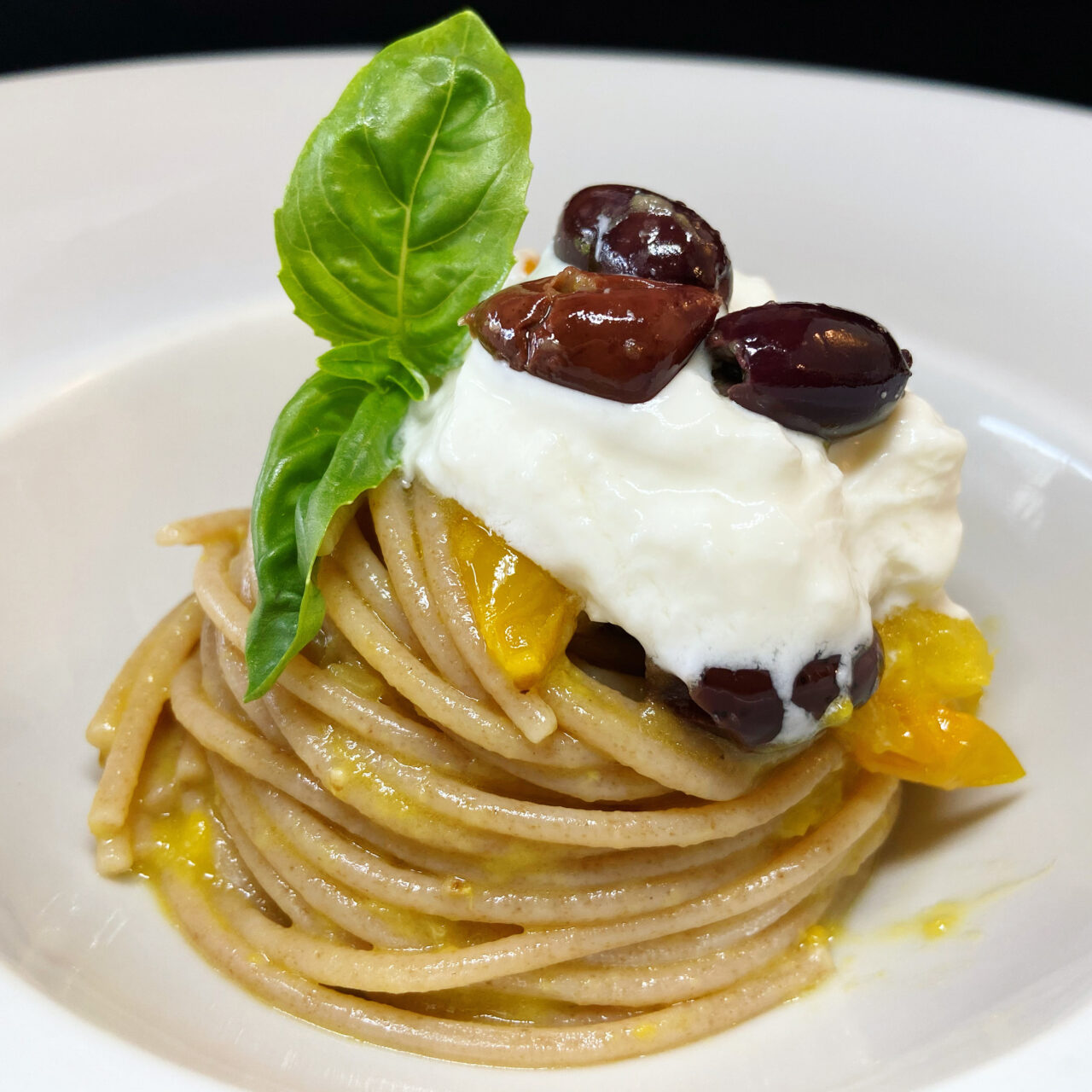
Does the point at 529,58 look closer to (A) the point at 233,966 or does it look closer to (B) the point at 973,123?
(B) the point at 973,123

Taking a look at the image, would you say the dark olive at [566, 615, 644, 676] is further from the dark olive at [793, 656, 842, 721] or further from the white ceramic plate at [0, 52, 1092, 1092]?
the white ceramic plate at [0, 52, 1092, 1092]

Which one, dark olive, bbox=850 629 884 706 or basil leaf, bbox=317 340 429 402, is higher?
basil leaf, bbox=317 340 429 402

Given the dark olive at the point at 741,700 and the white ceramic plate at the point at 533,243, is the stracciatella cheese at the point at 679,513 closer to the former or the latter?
the dark olive at the point at 741,700

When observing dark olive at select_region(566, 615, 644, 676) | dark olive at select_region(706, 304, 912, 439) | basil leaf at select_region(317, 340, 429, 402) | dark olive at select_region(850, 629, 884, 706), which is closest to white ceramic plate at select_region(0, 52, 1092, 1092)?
dark olive at select_region(850, 629, 884, 706)

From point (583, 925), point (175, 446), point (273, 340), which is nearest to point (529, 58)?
point (273, 340)

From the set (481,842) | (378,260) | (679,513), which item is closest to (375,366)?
(378,260)

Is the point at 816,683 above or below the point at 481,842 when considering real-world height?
above

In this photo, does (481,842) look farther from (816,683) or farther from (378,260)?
(378,260)
